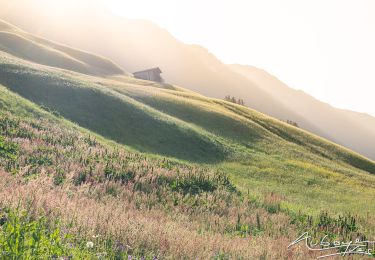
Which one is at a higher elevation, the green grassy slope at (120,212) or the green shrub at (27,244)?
the green shrub at (27,244)

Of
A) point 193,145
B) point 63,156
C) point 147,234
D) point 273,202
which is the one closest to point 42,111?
point 193,145

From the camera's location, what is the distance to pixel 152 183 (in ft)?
51.0

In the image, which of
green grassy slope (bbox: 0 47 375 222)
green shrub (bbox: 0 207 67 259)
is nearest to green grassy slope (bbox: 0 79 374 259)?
green shrub (bbox: 0 207 67 259)

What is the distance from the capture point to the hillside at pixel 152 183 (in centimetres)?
761

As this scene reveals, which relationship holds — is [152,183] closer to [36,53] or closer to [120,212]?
[120,212]

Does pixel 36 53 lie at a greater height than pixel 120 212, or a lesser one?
greater

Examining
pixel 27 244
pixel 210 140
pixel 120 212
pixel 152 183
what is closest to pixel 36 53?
pixel 210 140

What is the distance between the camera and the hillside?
25.0 feet

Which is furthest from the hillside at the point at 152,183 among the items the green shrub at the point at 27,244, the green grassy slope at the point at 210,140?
the green grassy slope at the point at 210,140

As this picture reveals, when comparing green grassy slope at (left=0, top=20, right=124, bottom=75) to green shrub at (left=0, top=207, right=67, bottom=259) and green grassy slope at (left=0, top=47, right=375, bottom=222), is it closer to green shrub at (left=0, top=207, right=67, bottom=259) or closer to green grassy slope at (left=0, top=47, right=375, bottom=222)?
Result: green grassy slope at (left=0, top=47, right=375, bottom=222)

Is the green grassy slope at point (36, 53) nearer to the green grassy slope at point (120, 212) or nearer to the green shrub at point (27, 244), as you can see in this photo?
the green grassy slope at point (120, 212)

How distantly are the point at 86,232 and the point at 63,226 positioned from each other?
1.38 feet

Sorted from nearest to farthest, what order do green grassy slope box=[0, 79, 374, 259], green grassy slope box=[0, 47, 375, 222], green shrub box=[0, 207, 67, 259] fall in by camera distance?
green shrub box=[0, 207, 67, 259]
green grassy slope box=[0, 79, 374, 259]
green grassy slope box=[0, 47, 375, 222]

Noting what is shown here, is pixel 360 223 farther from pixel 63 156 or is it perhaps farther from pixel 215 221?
pixel 63 156
